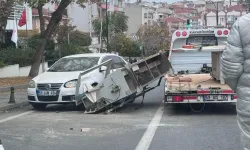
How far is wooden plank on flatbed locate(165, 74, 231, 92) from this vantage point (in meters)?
11.3

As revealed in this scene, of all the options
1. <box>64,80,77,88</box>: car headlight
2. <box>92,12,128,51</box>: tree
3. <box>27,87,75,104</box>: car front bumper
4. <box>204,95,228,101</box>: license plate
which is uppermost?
<box>92,12,128,51</box>: tree

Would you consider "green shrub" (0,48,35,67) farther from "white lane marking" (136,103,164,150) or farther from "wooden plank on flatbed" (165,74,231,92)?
"white lane marking" (136,103,164,150)

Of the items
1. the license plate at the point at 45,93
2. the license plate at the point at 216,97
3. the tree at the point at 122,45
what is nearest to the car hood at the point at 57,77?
the license plate at the point at 45,93

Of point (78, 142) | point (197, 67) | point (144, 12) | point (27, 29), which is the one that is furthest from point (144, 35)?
point (78, 142)

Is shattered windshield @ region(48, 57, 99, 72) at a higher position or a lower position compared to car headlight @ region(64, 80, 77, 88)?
higher

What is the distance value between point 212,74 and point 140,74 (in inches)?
79.9

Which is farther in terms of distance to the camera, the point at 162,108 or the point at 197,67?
the point at 197,67

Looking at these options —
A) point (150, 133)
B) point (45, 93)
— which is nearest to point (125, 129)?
point (150, 133)

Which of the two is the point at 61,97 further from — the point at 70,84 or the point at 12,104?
the point at 12,104

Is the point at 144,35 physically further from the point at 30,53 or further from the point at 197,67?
the point at 197,67

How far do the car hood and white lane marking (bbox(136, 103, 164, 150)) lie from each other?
8.16 feet

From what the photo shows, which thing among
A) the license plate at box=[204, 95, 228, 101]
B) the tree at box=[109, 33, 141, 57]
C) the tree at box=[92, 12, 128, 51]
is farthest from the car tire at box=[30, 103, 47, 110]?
the tree at box=[92, 12, 128, 51]

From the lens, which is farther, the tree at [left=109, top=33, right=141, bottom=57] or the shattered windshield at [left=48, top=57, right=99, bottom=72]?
the tree at [left=109, top=33, right=141, bottom=57]

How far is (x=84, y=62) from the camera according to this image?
560 inches
